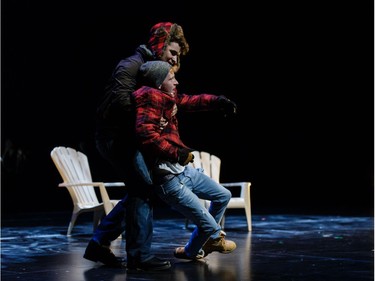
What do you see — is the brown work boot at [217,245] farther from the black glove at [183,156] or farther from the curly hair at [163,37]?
the curly hair at [163,37]

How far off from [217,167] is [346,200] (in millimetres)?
4725

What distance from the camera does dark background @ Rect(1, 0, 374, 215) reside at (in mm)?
11023

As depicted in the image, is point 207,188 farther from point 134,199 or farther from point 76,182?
point 76,182

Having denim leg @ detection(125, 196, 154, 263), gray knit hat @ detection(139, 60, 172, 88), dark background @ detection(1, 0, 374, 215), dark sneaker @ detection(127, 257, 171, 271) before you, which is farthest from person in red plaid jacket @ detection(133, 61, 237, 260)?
dark background @ detection(1, 0, 374, 215)

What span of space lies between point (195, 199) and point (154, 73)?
0.73 meters

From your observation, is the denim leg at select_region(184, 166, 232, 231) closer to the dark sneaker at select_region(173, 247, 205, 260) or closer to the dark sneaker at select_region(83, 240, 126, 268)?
the dark sneaker at select_region(173, 247, 205, 260)

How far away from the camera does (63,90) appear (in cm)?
1116

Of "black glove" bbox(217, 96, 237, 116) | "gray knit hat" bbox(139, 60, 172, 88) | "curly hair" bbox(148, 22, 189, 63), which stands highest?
"curly hair" bbox(148, 22, 189, 63)

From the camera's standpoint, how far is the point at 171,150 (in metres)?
4.10

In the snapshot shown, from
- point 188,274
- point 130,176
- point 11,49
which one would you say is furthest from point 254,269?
point 11,49

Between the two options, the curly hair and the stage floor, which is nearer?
the stage floor

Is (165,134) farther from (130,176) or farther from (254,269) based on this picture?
(254,269)

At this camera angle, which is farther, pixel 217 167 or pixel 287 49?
pixel 287 49

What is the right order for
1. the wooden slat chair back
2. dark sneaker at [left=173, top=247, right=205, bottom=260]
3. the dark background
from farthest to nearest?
the dark background < the wooden slat chair back < dark sneaker at [left=173, top=247, right=205, bottom=260]
